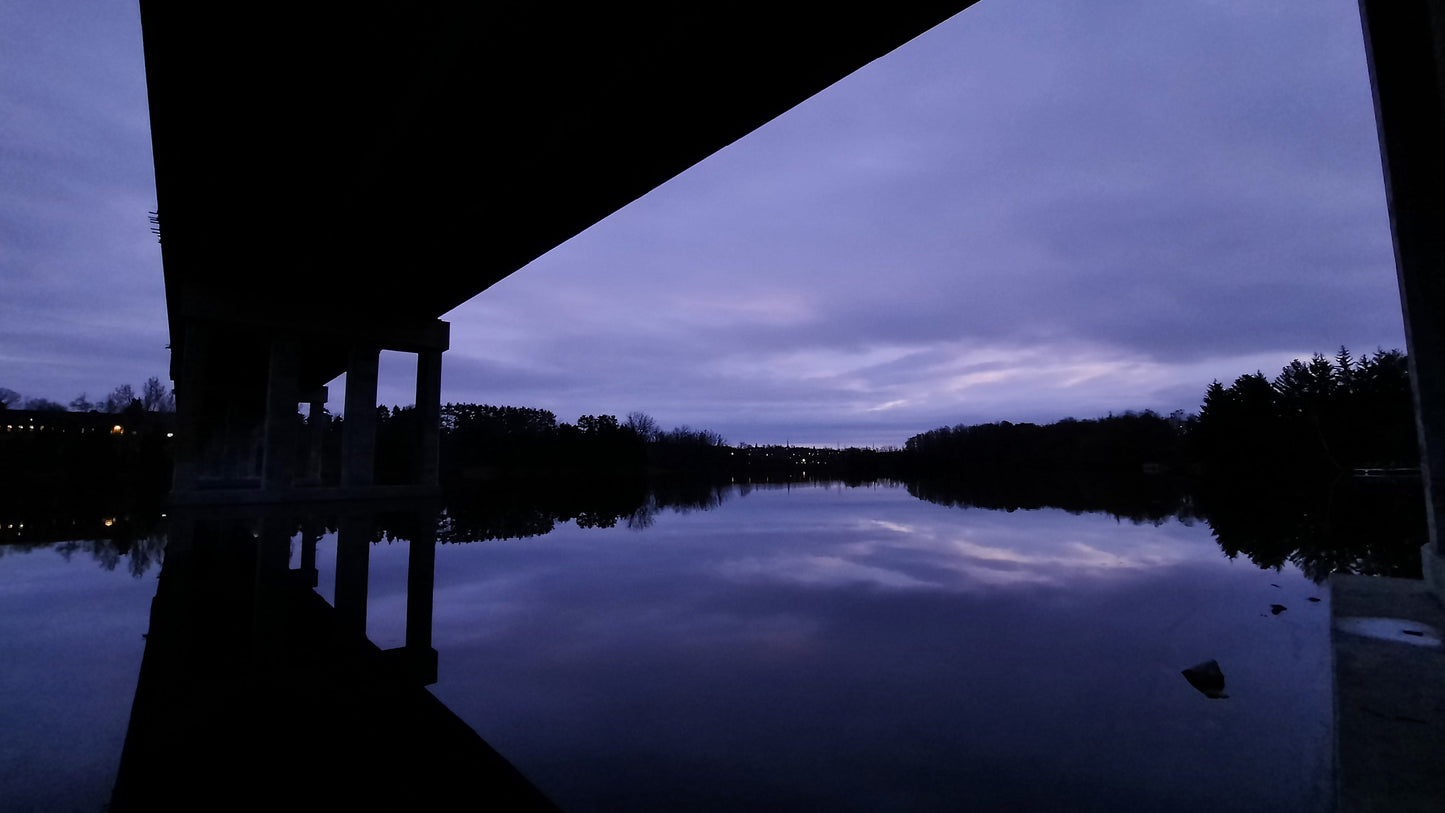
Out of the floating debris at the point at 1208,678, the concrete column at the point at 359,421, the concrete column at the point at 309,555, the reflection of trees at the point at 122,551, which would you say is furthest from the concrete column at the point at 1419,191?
the concrete column at the point at 359,421

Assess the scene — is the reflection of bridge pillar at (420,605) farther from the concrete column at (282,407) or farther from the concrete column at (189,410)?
the concrete column at (189,410)

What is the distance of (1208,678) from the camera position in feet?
21.0

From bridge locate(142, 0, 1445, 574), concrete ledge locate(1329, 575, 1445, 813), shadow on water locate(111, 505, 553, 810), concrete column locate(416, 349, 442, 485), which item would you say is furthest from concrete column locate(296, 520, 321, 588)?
concrete ledge locate(1329, 575, 1445, 813)

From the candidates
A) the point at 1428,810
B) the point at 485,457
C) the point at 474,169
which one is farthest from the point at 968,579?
the point at 485,457

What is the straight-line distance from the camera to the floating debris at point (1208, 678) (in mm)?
6078

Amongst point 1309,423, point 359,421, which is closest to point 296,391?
point 359,421

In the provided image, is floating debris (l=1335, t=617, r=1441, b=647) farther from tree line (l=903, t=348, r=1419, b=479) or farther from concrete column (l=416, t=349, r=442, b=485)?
tree line (l=903, t=348, r=1419, b=479)

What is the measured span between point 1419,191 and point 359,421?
34339 mm

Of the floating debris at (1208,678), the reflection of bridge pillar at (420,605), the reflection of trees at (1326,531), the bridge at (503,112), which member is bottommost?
→ the reflection of trees at (1326,531)

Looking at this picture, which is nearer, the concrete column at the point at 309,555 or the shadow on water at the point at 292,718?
the shadow on water at the point at 292,718

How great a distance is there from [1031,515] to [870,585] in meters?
19.8

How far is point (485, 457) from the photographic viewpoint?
3440 inches

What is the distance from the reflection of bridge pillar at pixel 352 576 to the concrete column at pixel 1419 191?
1560 cm

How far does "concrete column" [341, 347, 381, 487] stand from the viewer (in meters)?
29.3
